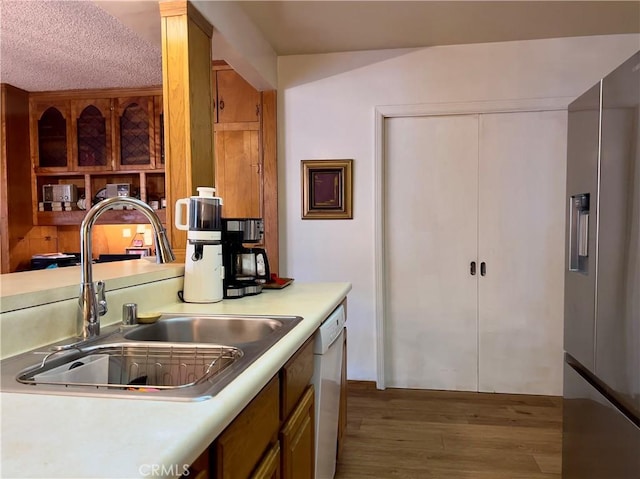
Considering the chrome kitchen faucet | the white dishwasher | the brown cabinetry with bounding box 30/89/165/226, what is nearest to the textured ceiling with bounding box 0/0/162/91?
the brown cabinetry with bounding box 30/89/165/226

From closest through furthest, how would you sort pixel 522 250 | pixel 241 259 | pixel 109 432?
1. pixel 109 432
2. pixel 241 259
3. pixel 522 250

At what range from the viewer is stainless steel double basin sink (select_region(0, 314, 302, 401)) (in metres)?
0.86

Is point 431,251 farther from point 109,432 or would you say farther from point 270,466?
point 109,432

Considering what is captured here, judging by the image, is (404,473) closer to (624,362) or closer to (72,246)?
(624,362)

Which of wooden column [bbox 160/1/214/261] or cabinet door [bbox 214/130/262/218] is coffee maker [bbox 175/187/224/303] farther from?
cabinet door [bbox 214/130/262/218]

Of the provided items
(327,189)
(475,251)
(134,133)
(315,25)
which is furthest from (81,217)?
(475,251)

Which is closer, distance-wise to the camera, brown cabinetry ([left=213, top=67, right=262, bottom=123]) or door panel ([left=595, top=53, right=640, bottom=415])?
door panel ([left=595, top=53, right=640, bottom=415])

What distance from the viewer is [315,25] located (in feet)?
9.30

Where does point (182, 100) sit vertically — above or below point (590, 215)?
above

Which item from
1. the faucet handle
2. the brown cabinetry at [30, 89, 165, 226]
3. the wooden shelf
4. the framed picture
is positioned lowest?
the faucet handle

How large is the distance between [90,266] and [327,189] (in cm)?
227

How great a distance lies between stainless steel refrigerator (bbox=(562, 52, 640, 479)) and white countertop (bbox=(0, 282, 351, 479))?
1.17m

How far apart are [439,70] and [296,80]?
1038 millimetres

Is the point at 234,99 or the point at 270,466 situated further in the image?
the point at 234,99
